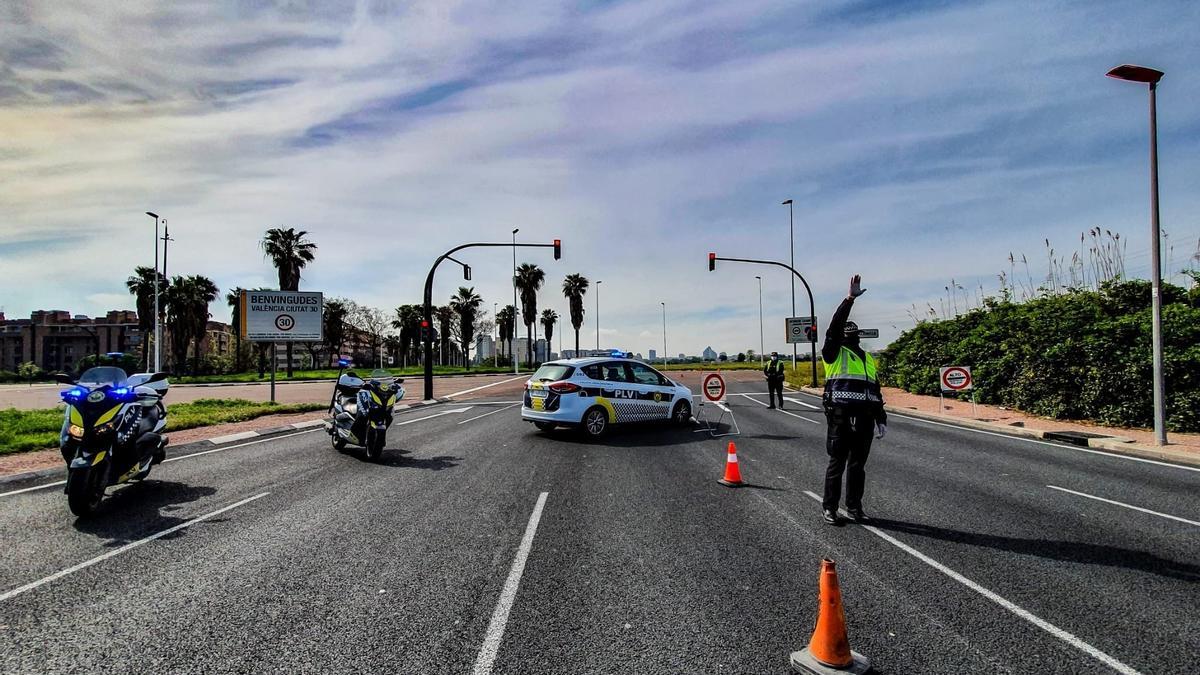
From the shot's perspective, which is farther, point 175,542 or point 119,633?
point 175,542

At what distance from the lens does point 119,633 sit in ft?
11.6

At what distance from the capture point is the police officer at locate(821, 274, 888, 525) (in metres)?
5.89

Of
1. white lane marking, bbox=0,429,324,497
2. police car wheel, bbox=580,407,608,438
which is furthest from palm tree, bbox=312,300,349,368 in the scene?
police car wheel, bbox=580,407,608,438

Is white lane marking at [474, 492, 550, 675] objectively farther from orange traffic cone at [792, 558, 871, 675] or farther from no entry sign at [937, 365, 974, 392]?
no entry sign at [937, 365, 974, 392]

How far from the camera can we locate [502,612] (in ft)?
12.5

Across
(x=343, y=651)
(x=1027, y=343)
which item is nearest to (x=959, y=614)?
(x=343, y=651)

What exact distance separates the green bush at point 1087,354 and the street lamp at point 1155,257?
6.18 ft

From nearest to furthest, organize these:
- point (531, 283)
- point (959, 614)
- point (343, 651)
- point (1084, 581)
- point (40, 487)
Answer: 1. point (343, 651)
2. point (959, 614)
3. point (1084, 581)
4. point (40, 487)
5. point (531, 283)

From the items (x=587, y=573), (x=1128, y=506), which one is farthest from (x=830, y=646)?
(x=1128, y=506)

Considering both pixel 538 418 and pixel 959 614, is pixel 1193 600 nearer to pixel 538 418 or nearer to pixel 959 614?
pixel 959 614

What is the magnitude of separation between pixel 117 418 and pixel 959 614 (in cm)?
782

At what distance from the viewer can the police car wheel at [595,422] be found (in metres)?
12.1

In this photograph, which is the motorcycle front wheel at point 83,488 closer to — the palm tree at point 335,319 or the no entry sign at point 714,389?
the no entry sign at point 714,389

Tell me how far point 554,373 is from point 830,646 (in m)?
9.63
